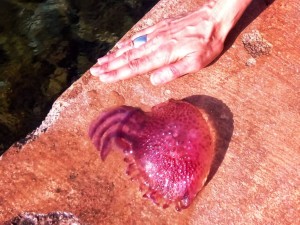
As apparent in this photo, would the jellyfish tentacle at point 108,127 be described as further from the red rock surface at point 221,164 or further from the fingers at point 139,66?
the fingers at point 139,66

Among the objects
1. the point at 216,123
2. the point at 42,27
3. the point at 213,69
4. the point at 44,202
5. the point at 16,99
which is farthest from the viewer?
the point at 42,27

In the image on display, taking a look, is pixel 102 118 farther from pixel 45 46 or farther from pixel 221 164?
pixel 45 46

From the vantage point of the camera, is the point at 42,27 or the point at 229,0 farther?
the point at 42,27

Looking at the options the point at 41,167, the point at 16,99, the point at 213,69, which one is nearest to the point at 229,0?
the point at 213,69

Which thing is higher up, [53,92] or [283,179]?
[283,179]

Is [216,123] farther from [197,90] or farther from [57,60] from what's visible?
[57,60]

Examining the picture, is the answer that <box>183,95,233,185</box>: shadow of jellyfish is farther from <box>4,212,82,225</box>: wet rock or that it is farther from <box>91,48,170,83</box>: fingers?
<box>4,212,82,225</box>: wet rock
